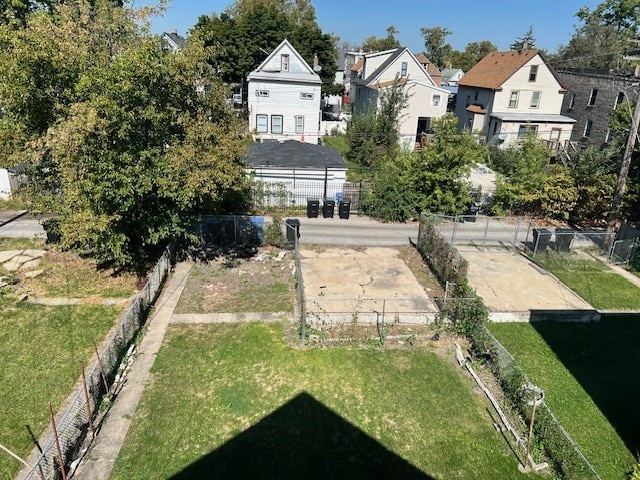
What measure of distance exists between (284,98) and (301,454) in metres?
32.2

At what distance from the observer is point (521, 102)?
40.6 metres

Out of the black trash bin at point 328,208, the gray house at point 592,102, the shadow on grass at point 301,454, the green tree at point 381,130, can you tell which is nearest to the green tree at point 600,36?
the gray house at point 592,102

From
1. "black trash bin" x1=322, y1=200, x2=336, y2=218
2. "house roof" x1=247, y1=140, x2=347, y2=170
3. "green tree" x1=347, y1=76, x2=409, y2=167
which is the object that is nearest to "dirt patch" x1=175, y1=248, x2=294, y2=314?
"black trash bin" x1=322, y1=200, x2=336, y2=218

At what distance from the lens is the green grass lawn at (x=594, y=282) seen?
1702 cm

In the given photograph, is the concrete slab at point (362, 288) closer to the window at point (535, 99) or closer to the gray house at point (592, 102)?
the gray house at point (592, 102)

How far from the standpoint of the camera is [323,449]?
10008 millimetres

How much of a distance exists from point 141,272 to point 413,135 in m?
28.7

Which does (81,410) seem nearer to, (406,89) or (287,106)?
(287,106)

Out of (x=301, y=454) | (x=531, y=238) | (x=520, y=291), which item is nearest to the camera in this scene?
Answer: (x=301, y=454)

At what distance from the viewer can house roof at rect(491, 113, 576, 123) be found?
38.5 m

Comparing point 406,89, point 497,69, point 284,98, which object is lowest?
point 284,98

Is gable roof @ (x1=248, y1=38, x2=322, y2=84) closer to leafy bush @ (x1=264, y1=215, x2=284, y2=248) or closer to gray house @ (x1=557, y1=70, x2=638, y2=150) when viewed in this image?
leafy bush @ (x1=264, y1=215, x2=284, y2=248)

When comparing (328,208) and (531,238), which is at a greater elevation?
(328,208)

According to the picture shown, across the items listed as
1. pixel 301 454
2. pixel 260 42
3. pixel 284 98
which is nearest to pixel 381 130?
pixel 284 98
